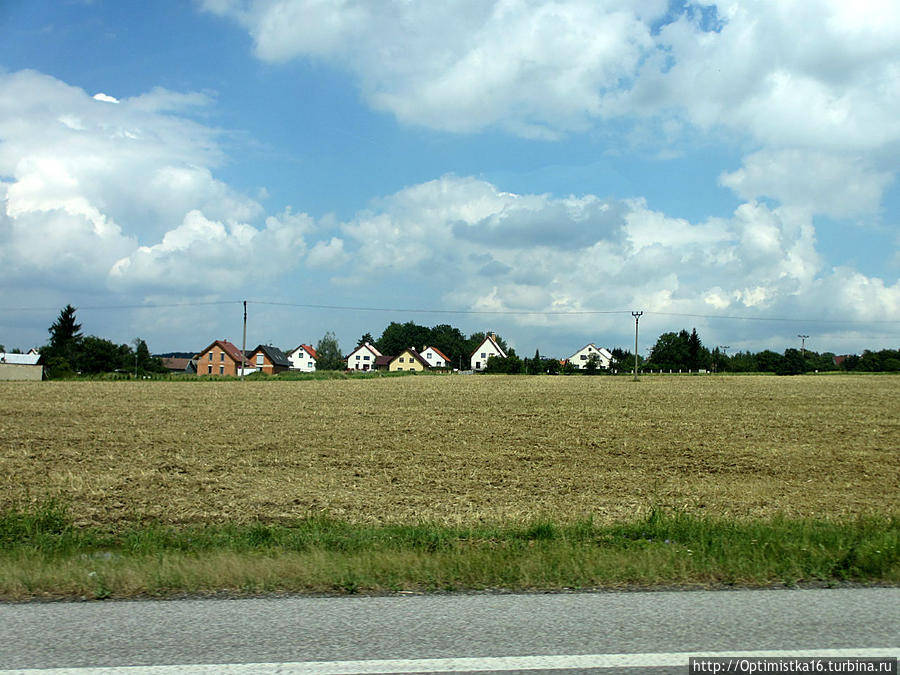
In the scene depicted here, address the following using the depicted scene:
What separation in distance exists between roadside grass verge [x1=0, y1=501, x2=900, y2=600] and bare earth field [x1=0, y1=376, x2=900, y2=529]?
8.15 feet

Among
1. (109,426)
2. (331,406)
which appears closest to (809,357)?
(331,406)

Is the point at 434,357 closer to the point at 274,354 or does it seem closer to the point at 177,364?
the point at 274,354

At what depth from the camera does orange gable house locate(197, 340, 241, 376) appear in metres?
116

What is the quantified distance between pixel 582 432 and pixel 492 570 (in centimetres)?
1871

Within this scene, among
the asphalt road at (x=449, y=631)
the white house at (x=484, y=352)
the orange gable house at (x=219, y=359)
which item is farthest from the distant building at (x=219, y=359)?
the asphalt road at (x=449, y=631)

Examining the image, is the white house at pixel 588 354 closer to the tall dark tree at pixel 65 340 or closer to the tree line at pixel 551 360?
the tree line at pixel 551 360

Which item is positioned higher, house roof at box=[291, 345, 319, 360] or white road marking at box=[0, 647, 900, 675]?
house roof at box=[291, 345, 319, 360]

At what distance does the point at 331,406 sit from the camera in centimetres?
3447

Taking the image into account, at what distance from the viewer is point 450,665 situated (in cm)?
388

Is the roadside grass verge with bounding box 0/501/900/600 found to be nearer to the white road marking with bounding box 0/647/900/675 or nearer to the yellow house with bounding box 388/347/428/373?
the white road marking with bounding box 0/647/900/675

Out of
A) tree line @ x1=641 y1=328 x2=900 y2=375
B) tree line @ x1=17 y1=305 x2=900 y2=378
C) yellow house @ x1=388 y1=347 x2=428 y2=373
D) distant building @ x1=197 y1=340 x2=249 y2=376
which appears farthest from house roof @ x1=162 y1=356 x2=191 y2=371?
tree line @ x1=641 y1=328 x2=900 y2=375

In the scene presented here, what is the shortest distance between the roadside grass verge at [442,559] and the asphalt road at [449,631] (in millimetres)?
333

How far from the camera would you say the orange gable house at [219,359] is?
116 metres

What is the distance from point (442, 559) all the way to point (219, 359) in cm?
11837
